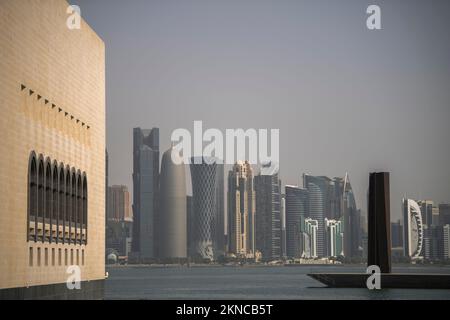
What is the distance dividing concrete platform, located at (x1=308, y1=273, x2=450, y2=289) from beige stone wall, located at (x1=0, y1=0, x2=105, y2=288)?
167ft

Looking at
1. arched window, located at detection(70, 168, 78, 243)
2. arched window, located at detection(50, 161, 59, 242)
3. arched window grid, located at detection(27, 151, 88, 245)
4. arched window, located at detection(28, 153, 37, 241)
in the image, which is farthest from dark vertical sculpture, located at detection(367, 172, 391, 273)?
arched window, located at detection(28, 153, 37, 241)

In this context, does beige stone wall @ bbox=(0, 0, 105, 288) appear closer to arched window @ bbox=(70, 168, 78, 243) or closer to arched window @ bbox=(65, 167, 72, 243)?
arched window @ bbox=(70, 168, 78, 243)

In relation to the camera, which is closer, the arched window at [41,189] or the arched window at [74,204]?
the arched window at [41,189]

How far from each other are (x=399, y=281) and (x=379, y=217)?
11.9 metres

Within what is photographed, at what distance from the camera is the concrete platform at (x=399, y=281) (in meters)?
108

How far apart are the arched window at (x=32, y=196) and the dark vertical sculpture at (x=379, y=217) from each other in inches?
2259

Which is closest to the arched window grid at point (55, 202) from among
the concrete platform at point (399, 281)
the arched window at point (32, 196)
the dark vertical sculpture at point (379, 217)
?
the arched window at point (32, 196)

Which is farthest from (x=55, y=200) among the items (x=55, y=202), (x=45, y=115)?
(x=45, y=115)

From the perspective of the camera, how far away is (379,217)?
100 m

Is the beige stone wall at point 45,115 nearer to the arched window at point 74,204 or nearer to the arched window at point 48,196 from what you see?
the arched window at point 48,196

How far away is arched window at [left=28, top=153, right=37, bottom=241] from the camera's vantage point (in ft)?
152
